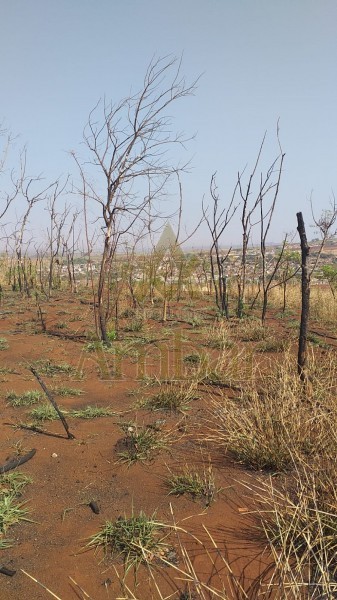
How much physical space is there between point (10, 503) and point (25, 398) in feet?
6.49

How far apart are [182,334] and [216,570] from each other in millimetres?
5917

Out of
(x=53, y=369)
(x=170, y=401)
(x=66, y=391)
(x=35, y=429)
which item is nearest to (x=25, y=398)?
(x=66, y=391)

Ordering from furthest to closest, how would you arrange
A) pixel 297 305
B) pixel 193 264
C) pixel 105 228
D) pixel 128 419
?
pixel 193 264 < pixel 297 305 < pixel 105 228 < pixel 128 419

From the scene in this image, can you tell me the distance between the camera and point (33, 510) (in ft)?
8.43

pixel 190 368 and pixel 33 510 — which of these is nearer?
pixel 33 510

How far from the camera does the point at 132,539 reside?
2.14 metres

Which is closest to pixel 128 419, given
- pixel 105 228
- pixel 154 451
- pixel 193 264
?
pixel 154 451

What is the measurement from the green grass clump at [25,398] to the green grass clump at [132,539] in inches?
91.9

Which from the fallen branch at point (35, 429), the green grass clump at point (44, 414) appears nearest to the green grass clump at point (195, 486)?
the fallen branch at point (35, 429)

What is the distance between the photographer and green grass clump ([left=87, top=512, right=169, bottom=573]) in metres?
2.09

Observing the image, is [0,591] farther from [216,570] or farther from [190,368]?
[190,368]

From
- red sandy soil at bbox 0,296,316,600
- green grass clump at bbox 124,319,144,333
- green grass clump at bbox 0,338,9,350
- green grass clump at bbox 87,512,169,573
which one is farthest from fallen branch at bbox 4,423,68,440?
green grass clump at bbox 124,319,144,333

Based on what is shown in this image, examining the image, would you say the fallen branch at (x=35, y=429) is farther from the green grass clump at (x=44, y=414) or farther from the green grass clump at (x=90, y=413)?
the green grass clump at (x=90, y=413)

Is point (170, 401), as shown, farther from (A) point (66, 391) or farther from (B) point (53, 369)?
(B) point (53, 369)
